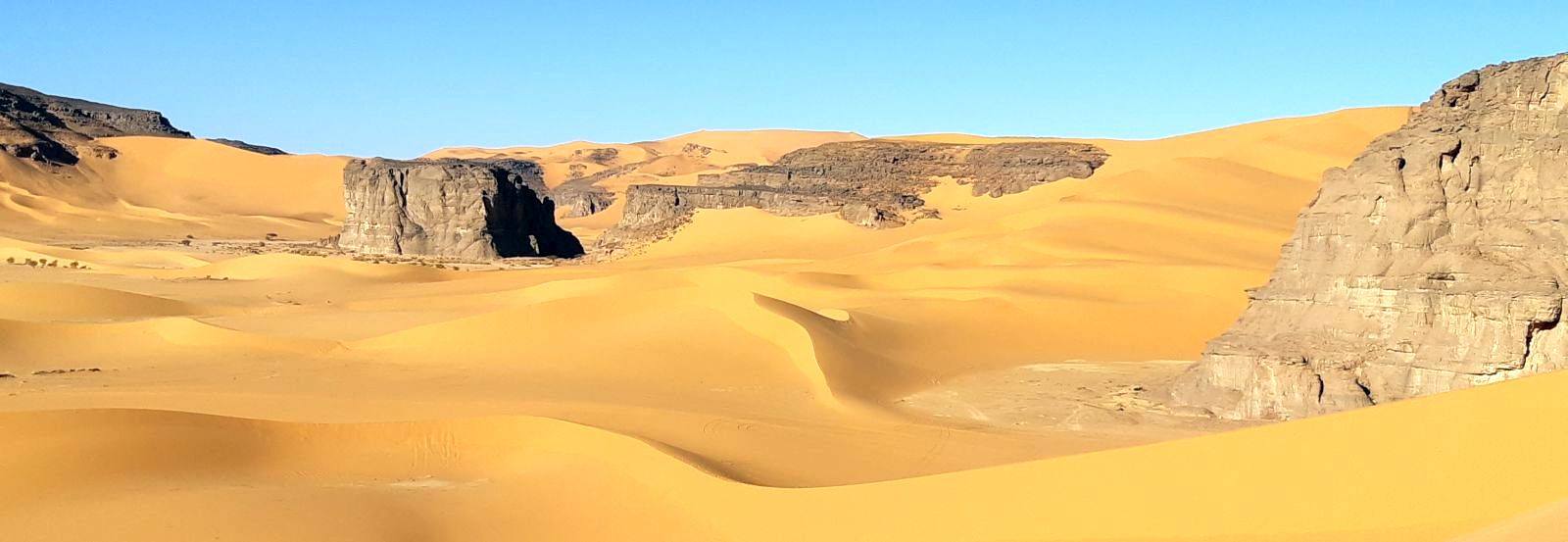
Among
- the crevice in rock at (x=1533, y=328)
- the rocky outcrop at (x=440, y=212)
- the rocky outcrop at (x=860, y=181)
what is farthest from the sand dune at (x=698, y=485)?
the rocky outcrop at (x=860, y=181)

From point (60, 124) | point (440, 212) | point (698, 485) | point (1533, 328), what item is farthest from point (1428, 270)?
point (60, 124)

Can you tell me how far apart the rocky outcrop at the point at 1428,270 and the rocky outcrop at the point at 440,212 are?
117 feet

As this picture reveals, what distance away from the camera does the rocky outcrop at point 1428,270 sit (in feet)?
42.8

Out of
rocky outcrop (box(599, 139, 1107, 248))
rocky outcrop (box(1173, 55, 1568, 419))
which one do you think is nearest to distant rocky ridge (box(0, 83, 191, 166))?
rocky outcrop (box(599, 139, 1107, 248))

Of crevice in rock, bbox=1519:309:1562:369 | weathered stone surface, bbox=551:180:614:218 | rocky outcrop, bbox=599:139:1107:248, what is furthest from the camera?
weathered stone surface, bbox=551:180:614:218

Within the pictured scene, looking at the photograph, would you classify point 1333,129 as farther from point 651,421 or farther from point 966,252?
point 651,421

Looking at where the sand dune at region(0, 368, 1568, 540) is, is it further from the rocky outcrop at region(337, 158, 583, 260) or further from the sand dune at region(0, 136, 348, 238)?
the sand dune at region(0, 136, 348, 238)

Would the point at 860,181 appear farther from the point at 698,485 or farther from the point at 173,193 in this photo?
the point at 698,485

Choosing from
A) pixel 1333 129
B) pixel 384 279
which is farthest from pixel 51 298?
pixel 1333 129

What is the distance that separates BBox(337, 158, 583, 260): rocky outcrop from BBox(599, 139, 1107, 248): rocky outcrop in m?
4.44

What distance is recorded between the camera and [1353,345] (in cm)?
1419

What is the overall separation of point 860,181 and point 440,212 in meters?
23.9

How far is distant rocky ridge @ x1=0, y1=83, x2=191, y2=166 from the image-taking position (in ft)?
230

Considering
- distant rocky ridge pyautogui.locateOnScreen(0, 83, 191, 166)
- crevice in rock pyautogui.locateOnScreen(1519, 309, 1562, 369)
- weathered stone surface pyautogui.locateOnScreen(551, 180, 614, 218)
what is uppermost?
distant rocky ridge pyautogui.locateOnScreen(0, 83, 191, 166)
